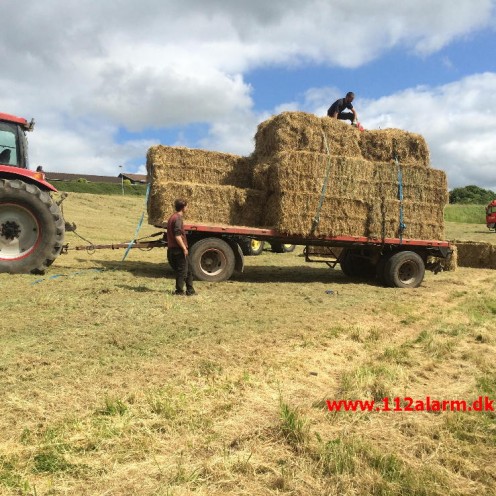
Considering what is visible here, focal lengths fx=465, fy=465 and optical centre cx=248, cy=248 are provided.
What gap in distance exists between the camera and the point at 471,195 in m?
71.5

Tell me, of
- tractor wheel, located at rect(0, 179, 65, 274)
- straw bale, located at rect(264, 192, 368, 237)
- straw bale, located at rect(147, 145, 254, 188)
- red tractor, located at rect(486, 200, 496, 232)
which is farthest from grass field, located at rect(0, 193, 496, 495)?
red tractor, located at rect(486, 200, 496, 232)

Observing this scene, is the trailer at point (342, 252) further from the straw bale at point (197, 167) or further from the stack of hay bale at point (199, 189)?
the straw bale at point (197, 167)

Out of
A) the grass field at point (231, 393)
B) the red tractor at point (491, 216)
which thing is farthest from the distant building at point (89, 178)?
the grass field at point (231, 393)

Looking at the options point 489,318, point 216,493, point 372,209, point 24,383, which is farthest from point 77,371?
point 372,209

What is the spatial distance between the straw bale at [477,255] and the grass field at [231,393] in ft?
28.0

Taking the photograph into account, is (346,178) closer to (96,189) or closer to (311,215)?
(311,215)

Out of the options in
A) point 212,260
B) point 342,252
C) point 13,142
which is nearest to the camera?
point 13,142

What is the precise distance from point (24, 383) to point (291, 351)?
2.49 m

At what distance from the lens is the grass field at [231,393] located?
259cm

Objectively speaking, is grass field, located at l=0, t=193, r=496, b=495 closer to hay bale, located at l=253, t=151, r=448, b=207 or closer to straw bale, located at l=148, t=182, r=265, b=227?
straw bale, located at l=148, t=182, r=265, b=227

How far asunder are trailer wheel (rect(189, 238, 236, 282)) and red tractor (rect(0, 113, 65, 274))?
7.99 ft

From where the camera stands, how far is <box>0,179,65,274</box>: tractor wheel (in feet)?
26.1

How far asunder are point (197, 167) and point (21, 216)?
12.0 ft

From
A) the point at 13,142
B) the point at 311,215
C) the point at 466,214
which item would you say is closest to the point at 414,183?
the point at 311,215
